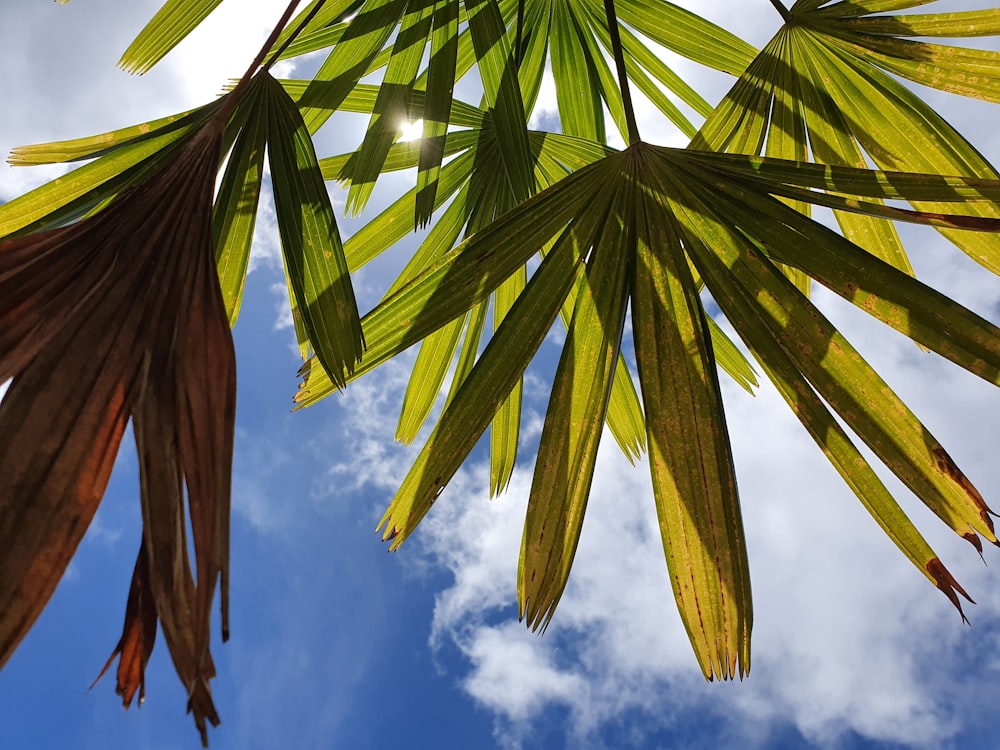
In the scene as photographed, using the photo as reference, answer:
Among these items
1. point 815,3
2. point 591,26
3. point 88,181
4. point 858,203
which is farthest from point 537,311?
point 591,26

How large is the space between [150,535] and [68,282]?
0.27m

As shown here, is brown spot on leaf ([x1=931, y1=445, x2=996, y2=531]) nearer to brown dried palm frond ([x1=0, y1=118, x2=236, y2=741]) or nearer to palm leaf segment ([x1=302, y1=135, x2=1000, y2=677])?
palm leaf segment ([x1=302, y1=135, x2=1000, y2=677])

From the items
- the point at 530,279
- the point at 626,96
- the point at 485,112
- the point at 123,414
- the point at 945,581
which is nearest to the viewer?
the point at 123,414

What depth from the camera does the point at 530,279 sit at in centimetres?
98

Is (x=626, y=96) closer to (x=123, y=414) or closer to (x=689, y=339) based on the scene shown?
(x=689, y=339)

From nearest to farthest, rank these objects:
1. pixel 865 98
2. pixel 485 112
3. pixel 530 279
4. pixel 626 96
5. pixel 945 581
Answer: pixel 945 581, pixel 530 279, pixel 626 96, pixel 865 98, pixel 485 112

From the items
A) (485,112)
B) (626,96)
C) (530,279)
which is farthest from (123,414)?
(485,112)

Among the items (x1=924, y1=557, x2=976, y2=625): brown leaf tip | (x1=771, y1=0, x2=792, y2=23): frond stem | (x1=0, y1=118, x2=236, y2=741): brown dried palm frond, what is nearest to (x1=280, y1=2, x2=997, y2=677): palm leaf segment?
(x1=924, y1=557, x2=976, y2=625): brown leaf tip

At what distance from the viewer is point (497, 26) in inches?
46.6

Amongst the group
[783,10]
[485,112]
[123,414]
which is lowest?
[123,414]

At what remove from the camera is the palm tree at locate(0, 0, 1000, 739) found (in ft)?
1.80

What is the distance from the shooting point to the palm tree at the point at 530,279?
1.80 ft

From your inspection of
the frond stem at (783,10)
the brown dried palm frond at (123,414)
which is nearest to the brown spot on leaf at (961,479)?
the brown dried palm frond at (123,414)

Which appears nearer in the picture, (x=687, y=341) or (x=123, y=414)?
(x=123, y=414)
